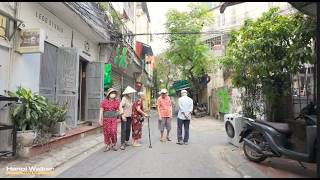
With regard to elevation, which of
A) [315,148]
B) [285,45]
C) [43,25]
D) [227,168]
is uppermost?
[43,25]

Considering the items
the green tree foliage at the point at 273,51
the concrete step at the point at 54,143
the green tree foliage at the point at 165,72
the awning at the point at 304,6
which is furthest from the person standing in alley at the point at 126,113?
the green tree foliage at the point at 165,72

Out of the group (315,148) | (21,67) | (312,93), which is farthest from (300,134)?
(21,67)

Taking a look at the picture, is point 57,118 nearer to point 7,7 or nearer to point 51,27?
point 7,7

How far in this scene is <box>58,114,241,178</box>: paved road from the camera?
7.31m

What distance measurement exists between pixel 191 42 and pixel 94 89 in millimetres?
15063

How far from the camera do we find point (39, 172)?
7.44 m

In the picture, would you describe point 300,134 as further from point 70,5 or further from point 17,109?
point 70,5

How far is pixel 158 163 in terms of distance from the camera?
838 centimetres

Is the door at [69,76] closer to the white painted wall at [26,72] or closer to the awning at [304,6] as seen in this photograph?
the white painted wall at [26,72]

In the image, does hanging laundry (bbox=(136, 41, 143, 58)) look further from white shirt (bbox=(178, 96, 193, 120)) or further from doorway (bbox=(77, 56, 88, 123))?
white shirt (bbox=(178, 96, 193, 120))

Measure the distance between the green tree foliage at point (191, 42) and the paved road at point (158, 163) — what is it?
19.5 meters

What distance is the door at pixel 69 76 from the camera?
12.8 metres

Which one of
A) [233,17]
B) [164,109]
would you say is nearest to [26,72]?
[164,109]

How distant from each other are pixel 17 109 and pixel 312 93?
7.16 metres
